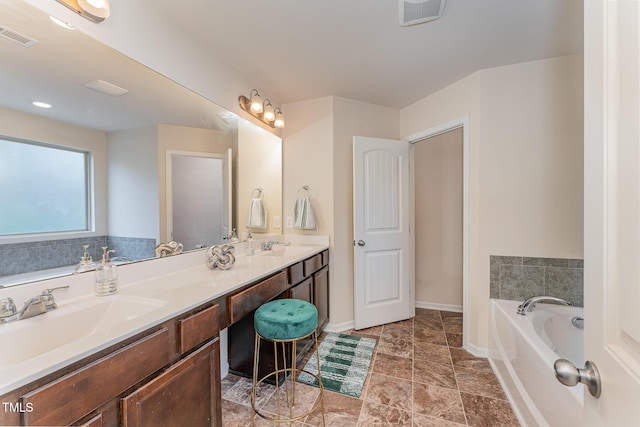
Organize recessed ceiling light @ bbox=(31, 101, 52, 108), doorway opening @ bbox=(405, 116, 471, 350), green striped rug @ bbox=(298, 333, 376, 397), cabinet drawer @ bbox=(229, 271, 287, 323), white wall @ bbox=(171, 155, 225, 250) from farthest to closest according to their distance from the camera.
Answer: doorway opening @ bbox=(405, 116, 471, 350) → green striped rug @ bbox=(298, 333, 376, 397) → white wall @ bbox=(171, 155, 225, 250) → cabinet drawer @ bbox=(229, 271, 287, 323) → recessed ceiling light @ bbox=(31, 101, 52, 108)

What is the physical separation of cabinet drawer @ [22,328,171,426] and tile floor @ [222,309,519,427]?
0.92 meters

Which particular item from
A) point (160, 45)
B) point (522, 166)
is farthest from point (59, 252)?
point (522, 166)

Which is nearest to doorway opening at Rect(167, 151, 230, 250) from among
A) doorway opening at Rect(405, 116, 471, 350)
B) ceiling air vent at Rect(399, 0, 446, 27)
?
ceiling air vent at Rect(399, 0, 446, 27)

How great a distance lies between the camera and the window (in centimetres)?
96

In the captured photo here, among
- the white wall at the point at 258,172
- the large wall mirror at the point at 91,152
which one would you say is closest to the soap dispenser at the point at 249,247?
the white wall at the point at 258,172

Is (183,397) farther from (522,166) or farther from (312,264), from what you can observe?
(522,166)

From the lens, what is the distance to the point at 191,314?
41.9 inches

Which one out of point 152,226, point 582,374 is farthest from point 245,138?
point 582,374

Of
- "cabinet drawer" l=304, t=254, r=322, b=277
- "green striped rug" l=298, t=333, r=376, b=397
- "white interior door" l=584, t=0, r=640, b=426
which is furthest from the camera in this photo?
"cabinet drawer" l=304, t=254, r=322, b=277

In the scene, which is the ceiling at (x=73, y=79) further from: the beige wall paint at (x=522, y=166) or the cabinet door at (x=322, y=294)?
the beige wall paint at (x=522, y=166)

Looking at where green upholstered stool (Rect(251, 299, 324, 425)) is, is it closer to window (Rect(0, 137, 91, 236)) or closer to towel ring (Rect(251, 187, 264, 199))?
window (Rect(0, 137, 91, 236))

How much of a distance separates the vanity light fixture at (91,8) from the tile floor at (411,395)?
7.05 ft

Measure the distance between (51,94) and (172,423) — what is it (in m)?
1.41

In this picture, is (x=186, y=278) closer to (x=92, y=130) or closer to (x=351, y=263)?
(x=92, y=130)
